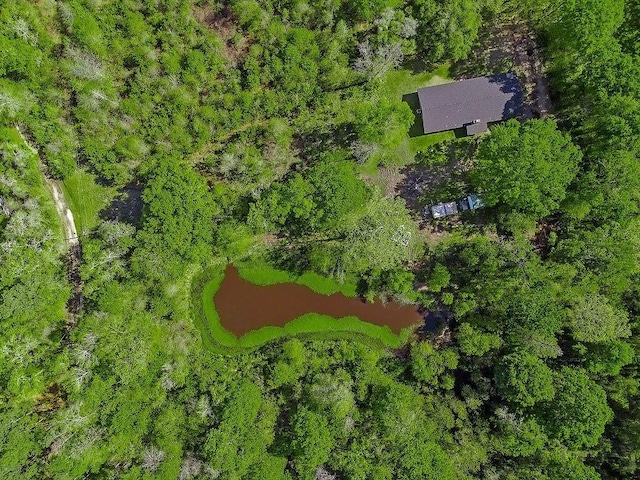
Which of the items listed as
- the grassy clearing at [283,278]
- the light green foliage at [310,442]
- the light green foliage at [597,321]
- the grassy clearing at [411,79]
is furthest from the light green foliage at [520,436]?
the grassy clearing at [411,79]

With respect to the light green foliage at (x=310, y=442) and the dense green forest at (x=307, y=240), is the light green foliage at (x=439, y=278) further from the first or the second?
the light green foliage at (x=310, y=442)

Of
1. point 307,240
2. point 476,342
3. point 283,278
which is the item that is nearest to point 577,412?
point 476,342

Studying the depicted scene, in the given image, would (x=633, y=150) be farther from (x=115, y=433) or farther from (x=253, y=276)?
(x=115, y=433)

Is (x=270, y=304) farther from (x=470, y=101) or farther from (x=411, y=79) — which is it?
(x=470, y=101)

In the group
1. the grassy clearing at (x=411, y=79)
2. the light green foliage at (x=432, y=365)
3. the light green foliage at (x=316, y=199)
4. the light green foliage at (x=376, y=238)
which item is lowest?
the light green foliage at (x=432, y=365)

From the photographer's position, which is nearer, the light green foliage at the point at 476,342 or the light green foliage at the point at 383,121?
the light green foliage at the point at 383,121
